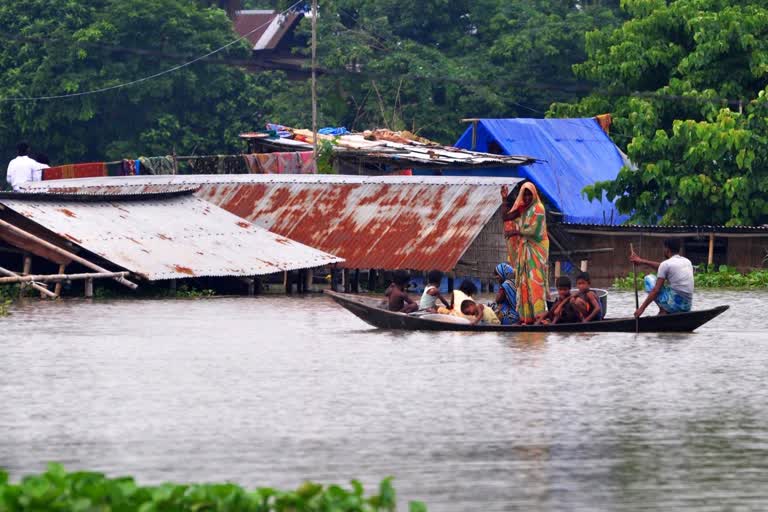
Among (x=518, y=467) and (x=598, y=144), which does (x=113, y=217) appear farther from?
(x=518, y=467)

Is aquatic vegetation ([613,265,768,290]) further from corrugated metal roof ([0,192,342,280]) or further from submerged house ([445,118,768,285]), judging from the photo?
corrugated metal roof ([0,192,342,280])

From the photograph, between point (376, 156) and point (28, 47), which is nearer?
point (376, 156)

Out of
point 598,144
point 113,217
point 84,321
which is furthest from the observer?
point 598,144

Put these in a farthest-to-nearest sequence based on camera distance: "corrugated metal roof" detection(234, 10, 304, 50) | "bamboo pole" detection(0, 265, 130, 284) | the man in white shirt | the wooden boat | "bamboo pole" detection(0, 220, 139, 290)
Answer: "corrugated metal roof" detection(234, 10, 304, 50) → the man in white shirt → "bamboo pole" detection(0, 220, 139, 290) → "bamboo pole" detection(0, 265, 130, 284) → the wooden boat

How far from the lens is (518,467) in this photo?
9367mm

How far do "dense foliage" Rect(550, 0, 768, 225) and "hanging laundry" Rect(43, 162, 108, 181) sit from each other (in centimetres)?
1014

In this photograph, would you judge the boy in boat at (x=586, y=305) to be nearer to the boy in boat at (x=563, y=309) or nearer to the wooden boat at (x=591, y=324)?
the boy in boat at (x=563, y=309)

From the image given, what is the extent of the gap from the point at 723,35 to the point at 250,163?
963 cm

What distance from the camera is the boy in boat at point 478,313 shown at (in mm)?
17120

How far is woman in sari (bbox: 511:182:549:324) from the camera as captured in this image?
1697 centimetres

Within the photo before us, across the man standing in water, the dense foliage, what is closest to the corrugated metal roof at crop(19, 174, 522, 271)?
the dense foliage

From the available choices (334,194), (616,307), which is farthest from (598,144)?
(616,307)

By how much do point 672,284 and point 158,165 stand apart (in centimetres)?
1747

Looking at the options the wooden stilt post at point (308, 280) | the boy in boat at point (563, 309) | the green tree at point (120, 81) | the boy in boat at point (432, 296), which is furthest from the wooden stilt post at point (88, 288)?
the green tree at point (120, 81)
